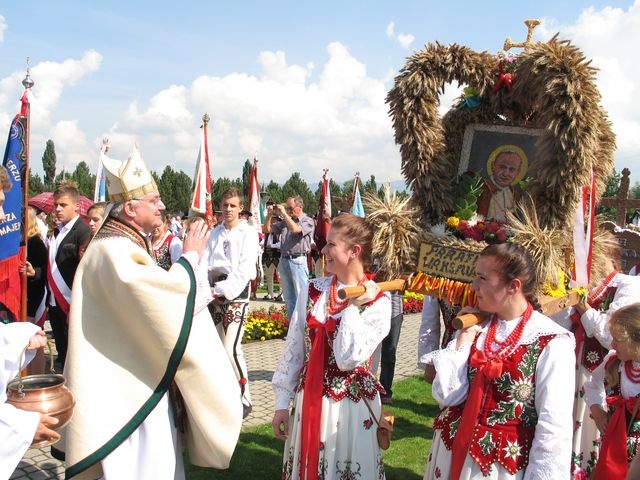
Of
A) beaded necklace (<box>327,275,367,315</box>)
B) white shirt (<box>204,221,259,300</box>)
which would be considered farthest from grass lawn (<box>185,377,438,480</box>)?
beaded necklace (<box>327,275,367,315</box>)

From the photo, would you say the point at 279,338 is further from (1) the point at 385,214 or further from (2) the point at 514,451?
(2) the point at 514,451

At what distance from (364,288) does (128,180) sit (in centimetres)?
150

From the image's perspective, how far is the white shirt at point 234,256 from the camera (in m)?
5.57

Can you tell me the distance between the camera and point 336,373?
304 cm

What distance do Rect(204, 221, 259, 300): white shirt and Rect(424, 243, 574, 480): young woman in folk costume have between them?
3225 millimetres

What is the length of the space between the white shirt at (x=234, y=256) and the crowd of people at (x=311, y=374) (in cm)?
238

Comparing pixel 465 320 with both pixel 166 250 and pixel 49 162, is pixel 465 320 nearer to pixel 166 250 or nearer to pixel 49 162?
pixel 166 250

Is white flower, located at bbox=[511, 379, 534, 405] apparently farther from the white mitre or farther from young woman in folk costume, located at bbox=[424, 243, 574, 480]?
the white mitre

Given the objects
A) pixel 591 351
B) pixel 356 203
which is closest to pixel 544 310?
pixel 591 351

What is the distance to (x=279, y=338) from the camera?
9.74 m

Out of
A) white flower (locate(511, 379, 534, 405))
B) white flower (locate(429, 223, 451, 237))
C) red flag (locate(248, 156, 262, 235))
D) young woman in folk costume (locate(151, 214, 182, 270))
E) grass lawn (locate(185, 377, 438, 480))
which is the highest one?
red flag (locate(248, 156, 262, 235))

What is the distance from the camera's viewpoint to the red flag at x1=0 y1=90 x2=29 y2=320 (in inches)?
205

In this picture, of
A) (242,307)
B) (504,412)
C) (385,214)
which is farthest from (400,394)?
(504,412)

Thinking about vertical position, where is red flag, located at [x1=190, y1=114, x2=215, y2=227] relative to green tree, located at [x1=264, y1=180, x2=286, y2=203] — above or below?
below
